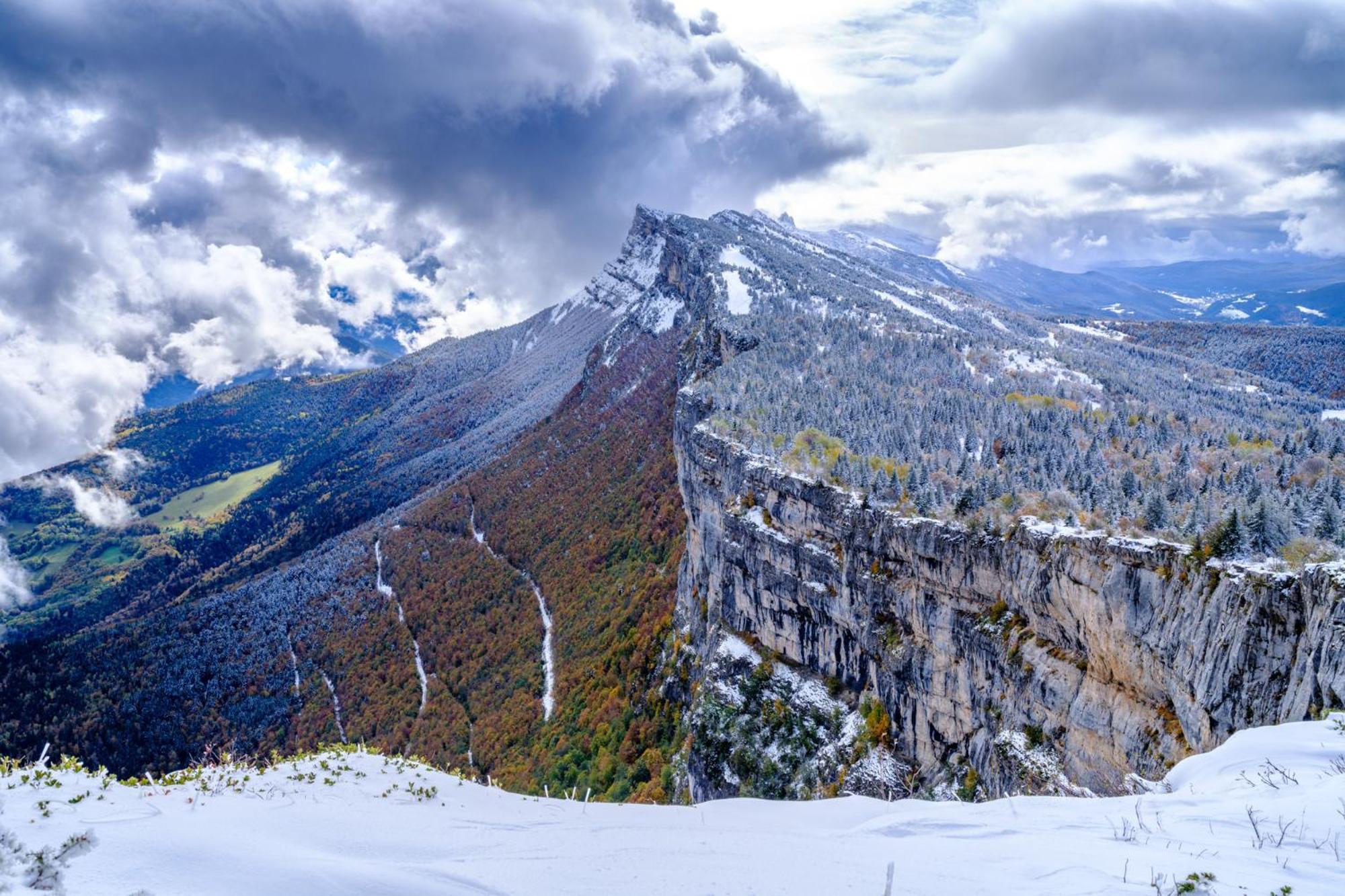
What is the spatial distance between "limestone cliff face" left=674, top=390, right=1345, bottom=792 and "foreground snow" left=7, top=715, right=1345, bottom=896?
596 cm

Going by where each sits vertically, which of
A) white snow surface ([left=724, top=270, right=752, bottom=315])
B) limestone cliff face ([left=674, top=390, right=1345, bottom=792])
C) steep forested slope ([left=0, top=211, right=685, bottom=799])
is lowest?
steep forested slope ([left=0, top=211, right=685, bottom=799])

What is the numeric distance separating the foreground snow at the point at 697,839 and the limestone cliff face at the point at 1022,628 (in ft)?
19.5

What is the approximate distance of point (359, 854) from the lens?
10.1m

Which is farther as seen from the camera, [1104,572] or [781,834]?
[1104,572]

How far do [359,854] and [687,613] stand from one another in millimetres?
42204

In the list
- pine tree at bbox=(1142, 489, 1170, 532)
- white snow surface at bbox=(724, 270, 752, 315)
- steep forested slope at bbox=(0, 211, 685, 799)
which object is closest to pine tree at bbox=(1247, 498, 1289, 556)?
pine tree at bbox=(1142, 489, 1170, 532)

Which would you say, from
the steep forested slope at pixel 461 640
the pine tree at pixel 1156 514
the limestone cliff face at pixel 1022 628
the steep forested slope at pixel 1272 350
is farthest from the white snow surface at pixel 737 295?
the steep forested slope at pixel 1272 350

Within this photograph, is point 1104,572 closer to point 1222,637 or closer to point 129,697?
point 1222,637

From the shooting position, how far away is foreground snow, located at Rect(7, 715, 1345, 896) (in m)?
8.10

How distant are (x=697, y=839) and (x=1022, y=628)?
1808cm

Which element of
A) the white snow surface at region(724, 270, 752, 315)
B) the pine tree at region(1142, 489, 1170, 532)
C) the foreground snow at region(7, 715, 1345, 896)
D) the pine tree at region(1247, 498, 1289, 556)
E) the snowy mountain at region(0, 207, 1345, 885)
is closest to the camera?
the foreground snow at region(7, 715, 1345, 896)

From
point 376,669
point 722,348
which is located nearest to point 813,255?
point 722,348

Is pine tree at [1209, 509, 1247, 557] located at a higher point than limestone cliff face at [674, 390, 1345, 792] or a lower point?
higher

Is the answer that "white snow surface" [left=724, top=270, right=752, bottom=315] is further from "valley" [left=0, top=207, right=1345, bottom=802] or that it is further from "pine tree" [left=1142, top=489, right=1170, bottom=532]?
"pine tree" [left=1142, top=489, right=1170, bottom=532]
